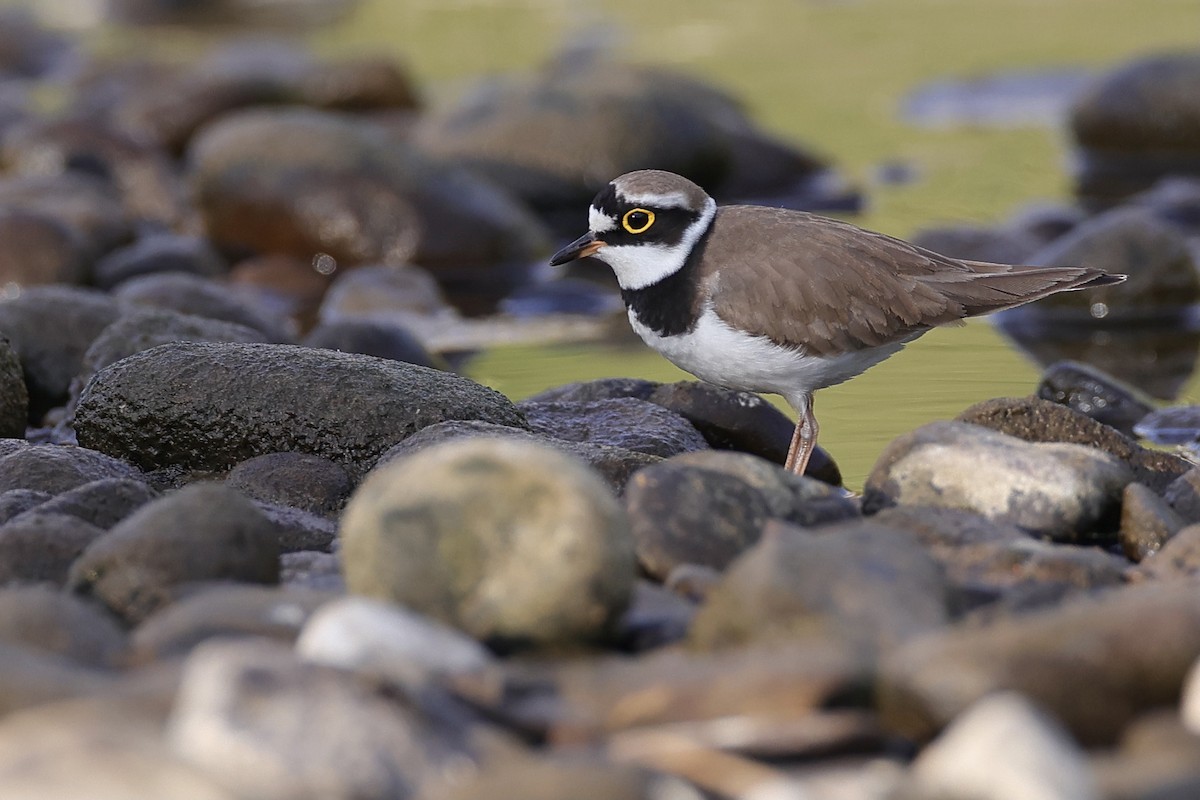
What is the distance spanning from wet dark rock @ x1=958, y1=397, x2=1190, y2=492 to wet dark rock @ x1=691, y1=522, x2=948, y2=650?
2274mm

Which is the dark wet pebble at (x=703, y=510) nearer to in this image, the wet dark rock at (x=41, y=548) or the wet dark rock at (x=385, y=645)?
the wet dark rock at (x=385, y=645)

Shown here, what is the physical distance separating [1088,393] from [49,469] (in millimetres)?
5037

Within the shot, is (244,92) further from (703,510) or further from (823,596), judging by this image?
(823,596)

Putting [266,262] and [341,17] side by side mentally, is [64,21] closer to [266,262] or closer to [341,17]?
→ [341,17]

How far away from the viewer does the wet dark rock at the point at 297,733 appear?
10.4 ft

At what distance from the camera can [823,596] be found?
3.91 meters

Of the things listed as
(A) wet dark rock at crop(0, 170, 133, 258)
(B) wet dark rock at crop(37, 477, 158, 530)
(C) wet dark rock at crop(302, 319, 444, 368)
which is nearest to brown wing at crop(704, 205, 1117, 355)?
(C) wet dark rock at crop(302, 319, 444, 368)

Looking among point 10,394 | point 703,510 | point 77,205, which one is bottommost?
point 77,205

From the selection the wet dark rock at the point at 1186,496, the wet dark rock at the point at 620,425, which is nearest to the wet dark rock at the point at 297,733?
the wet dark rock at the point at 620,425

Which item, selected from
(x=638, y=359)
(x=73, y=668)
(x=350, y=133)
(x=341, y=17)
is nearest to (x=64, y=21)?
(x=341, y=17)

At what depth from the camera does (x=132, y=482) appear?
5.39m

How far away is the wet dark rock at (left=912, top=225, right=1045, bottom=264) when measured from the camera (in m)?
11.3

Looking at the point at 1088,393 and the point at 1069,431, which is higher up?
the point at 1069,431

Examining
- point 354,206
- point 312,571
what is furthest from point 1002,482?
point 354,206
